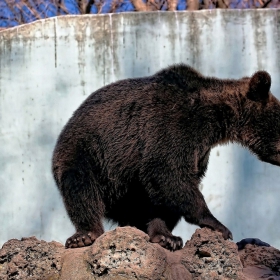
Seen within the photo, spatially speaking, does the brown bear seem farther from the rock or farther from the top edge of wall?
the top edge of wall

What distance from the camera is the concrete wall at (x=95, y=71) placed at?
8.12m

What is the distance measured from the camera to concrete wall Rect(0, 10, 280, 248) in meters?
8.12

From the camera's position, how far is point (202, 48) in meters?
8.34

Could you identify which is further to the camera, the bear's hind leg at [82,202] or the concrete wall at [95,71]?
the concrete wall at [95,71]

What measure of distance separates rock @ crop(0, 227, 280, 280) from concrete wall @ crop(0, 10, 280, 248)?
3405 mm

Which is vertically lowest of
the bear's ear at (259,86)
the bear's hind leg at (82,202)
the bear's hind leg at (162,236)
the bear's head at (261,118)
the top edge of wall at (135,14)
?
the bear's hind leg at (162,236)

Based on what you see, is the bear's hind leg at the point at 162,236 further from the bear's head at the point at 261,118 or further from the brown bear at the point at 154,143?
the bear's head at the point at 261,118

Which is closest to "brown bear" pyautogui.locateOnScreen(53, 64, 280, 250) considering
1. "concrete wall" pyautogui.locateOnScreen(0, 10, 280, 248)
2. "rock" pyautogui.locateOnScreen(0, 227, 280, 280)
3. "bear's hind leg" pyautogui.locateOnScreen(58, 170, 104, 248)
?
"bear's hind leg" pyautogui.locateOnScreen(58, 170, 104, 248)

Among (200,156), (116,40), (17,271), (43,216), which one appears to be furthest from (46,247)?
A: (116,40)

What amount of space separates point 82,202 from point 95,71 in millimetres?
3332

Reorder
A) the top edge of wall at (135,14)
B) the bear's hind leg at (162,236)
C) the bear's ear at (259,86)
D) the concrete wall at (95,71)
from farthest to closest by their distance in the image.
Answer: the top edge of wall at (135,14) < the concrete wall at (95,71) < the bear's ear at (259,86) < the bear's hind leg at (162,236)

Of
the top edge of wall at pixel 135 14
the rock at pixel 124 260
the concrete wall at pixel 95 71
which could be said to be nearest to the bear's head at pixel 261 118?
the rock at pixel 124 260

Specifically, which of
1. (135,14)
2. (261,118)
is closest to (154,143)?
(261,118)

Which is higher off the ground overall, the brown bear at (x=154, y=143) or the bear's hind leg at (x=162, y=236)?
the brown bear at (x=154, y=143)
